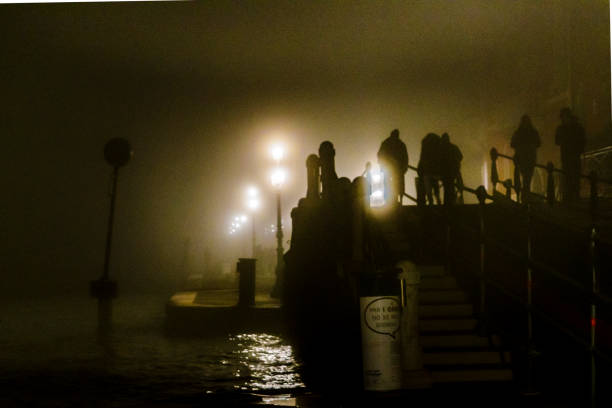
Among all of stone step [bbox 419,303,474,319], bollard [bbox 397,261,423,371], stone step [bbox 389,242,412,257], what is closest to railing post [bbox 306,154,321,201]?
stone step [bbox 389,242,412,257]

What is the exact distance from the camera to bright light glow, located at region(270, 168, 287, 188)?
2233cm

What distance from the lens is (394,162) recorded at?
14609 mm

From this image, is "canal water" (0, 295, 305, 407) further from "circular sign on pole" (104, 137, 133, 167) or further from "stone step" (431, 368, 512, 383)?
"circular sign on pole" (104, 137, 133, 167)

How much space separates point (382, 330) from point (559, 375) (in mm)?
4351

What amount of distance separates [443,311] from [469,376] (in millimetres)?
1378

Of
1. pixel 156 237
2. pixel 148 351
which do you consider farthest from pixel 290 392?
pixel 156 237

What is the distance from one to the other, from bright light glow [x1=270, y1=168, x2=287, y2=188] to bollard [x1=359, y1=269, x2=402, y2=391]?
17.0 m

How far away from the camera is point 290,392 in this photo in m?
8.42

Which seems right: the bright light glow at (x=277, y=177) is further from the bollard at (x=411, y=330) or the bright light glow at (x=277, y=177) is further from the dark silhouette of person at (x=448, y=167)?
the bollard at (x=411, y=330)

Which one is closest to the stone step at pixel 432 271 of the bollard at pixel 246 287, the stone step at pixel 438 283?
the stone step at pixel 438 283

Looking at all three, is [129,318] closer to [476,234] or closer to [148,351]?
[148,351]

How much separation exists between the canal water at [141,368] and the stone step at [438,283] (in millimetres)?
2110

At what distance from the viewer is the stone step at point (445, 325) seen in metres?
8.77

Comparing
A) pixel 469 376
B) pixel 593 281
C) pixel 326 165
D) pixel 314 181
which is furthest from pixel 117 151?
pixel 593 281
